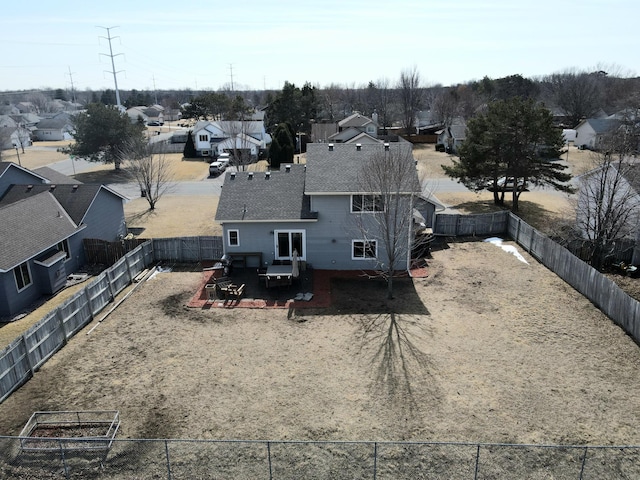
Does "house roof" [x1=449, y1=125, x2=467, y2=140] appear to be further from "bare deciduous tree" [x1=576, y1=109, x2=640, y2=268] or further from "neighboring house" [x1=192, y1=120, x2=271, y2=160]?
"bare deciduous tree" [x1=576, y1=109, x2=640, y2=268]

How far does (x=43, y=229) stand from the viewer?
2466cm

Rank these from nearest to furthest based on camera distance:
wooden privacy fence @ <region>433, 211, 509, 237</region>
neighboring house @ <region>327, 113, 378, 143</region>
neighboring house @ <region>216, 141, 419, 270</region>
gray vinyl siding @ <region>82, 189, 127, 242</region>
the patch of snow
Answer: neighboring house @ <region>216, 141, 419, 270</region> < the patch of snow < gray vinyl siding @ <region>82, 189, 127, 242</region> < wooden privacy fence @ <region>433, 211, 509, 237</region> < neighboring house @ <region>327, 113, 378, 143</region>

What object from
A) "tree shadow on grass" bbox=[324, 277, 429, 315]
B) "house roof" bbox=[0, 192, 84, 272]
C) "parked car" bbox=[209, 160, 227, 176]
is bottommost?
"tree shadow on grass" bbox=[324, 277, 429, 315]

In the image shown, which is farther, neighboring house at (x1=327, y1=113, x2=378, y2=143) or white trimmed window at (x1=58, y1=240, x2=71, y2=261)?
neighboring house at (x1=327, y1=113, x2=378, y2=143)

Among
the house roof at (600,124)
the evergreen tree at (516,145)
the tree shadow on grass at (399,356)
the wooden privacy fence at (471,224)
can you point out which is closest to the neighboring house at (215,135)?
the evergreen tree at (516,145)

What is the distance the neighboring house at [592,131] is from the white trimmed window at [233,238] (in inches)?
2466

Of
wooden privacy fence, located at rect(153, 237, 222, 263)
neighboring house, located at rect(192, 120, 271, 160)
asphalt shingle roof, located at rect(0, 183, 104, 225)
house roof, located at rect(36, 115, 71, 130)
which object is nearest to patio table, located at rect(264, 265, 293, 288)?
wooden privacy fence, located at rect(153, 237, 222, 263)

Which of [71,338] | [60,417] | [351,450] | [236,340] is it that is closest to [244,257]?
[236,340]

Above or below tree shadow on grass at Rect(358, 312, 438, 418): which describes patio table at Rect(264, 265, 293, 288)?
above

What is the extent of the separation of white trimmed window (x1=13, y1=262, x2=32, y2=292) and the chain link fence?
11.4 m

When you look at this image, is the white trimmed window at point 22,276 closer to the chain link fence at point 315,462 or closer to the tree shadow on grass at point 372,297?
the chain link fence at point 315,462

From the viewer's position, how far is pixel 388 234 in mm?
21000

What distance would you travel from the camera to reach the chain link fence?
11.4 m

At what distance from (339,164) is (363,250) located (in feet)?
16.4
